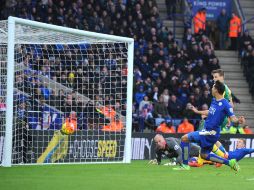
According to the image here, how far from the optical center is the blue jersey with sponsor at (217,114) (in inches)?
639

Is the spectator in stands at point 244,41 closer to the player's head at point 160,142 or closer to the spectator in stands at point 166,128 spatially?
the spectator in stands at point 166,128

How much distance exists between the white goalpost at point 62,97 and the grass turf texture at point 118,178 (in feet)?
5.50

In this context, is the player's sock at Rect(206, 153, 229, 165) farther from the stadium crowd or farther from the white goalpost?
the stadium crowd

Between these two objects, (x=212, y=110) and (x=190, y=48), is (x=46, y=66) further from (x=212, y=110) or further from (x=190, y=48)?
(x=190, y=48)

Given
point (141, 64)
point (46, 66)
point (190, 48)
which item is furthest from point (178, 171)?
point (190, 48)

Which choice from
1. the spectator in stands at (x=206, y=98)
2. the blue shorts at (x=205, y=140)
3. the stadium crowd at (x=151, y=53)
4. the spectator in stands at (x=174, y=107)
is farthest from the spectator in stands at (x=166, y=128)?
the blue shorts at (x=205, y=140)

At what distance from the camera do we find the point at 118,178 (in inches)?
585

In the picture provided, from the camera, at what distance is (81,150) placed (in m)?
21.3

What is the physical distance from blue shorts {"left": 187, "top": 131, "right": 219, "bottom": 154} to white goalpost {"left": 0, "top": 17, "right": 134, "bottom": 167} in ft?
12.5

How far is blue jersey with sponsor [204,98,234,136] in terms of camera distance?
53.2 feet

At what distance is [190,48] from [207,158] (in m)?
14.8

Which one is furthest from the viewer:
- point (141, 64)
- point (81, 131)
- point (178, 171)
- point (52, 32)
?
point (141, 64)

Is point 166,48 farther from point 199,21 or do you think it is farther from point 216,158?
point 216,158

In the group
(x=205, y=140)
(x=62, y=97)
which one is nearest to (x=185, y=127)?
(x=62, y=97)
